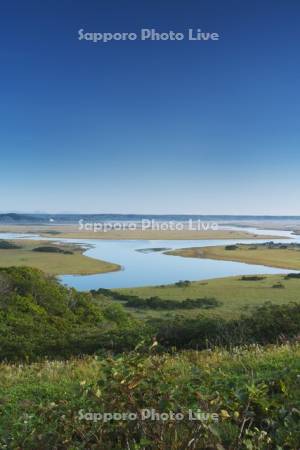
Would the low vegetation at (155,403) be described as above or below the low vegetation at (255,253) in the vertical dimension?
above

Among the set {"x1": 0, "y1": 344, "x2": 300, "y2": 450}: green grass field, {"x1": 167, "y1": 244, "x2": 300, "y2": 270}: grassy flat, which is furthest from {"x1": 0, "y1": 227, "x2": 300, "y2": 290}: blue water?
{"x1": 0, "y1": 344, "x2": 300, "y2": 450}: green grass field

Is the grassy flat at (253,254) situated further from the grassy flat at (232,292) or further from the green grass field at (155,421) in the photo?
the green grass field at (155,421)

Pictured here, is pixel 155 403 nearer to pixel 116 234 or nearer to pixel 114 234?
pixel 114 234

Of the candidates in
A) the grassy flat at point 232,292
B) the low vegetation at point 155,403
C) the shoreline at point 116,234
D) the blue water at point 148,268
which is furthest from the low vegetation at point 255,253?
the low vegetation at point 155,403

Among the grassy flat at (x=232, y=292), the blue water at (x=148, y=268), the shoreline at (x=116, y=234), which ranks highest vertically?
the shoreline at (x=116, y=234)

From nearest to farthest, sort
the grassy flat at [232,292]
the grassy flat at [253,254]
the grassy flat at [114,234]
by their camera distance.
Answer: the grassy flat at [232,292]
the grassy flat at [253,254]
the grassy flat at [114,234]

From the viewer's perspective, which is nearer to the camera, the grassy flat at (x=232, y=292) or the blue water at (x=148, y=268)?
the grassy flat at (x=232, y=292)

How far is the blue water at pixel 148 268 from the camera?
3541 cm

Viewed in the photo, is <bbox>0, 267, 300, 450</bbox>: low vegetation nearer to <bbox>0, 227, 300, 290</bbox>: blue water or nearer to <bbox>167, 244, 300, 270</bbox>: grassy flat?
<bbox>0, 227, 300, 290</bbox>: blue water

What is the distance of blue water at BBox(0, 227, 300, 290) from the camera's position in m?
35.4

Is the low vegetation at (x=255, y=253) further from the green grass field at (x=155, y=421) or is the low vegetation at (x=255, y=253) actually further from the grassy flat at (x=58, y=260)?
the green grass field at (x=155, y=421)

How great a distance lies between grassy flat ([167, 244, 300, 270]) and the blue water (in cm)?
74

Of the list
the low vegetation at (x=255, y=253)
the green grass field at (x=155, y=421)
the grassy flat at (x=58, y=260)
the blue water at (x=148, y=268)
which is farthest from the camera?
the low vegetation at (x=255, y=253)

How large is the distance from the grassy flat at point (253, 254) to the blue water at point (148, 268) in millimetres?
739
